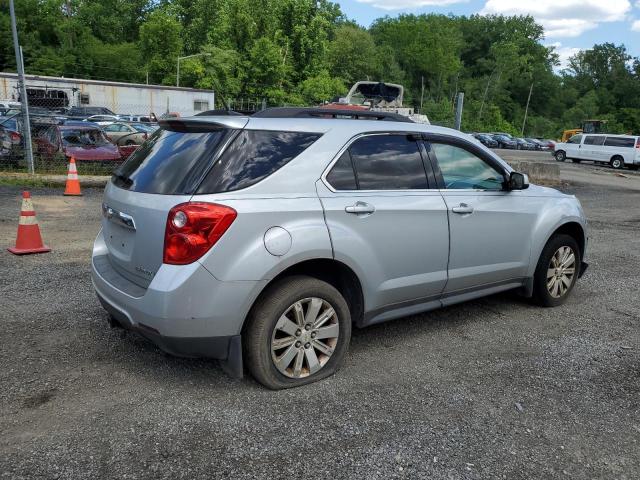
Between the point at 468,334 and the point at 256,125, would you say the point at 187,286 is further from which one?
the point at 468,334

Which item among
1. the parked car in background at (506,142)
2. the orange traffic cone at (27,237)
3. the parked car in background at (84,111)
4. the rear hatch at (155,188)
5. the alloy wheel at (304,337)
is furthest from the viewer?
the parked car in background at (506,142)

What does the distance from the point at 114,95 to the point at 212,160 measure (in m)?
34.1

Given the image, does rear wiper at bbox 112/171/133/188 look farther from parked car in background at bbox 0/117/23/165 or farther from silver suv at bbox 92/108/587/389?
parked car in background at bbox 0/117/23/165

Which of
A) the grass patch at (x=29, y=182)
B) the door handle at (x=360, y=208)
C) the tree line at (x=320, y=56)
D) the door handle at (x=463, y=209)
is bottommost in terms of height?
the grass patch at (x=29, y=182)

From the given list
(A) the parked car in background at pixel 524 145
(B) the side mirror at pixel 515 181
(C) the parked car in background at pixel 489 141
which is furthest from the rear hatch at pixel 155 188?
(A) the parked car in background at pixel 524 145

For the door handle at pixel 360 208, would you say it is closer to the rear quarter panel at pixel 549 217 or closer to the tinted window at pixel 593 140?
the rear quarter panel at pixel 549 217

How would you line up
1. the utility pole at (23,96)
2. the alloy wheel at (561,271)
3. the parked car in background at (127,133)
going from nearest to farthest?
the alloy wheel at (561,271) → the utility pole at (23,96) → the parked car in background at (127,133)

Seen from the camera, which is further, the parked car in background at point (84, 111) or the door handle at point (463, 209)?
the parked car in background at point (84, 111)

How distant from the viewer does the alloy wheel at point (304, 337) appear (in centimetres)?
334

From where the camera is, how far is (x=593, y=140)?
3128cm

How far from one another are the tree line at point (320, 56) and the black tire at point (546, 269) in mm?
18389

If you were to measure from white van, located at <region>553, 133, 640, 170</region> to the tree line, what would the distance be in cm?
865

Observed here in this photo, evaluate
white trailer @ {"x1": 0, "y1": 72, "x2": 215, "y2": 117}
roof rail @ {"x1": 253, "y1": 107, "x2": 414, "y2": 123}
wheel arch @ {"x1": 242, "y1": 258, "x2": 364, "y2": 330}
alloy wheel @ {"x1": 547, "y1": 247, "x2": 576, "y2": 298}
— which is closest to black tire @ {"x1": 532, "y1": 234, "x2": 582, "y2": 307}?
alloy wheel @ {"x1": 547, "y1": 247, "x2": 576, "y2": 298}

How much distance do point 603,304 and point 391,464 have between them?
147 inches
